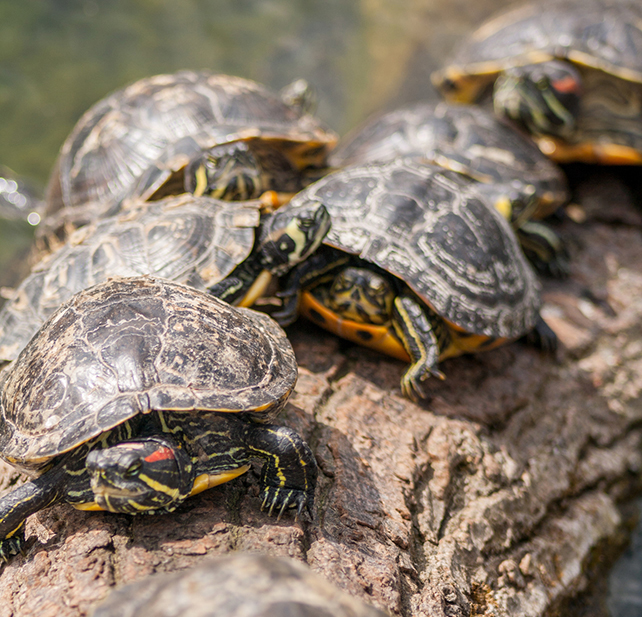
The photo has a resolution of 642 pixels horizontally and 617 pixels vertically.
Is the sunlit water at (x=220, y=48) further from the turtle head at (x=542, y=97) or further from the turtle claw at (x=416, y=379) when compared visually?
the turtle claw at (x=416, y=379)

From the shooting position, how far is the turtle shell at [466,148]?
15.2 ft

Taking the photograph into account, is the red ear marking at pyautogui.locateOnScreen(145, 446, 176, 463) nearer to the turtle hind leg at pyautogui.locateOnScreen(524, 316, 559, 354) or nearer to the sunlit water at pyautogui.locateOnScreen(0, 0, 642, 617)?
the turtle hind leg at pyautogui.locateOnScreen(524, 316, 559, 354)

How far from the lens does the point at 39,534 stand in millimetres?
2121

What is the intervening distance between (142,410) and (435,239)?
1966 mm

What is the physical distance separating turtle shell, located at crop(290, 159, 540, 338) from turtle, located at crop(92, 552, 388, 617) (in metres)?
1.87

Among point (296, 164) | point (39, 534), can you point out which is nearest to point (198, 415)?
point (39, 534)

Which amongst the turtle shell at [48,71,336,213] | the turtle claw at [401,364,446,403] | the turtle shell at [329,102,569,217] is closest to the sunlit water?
the turtle shell at [48,71,336,213]

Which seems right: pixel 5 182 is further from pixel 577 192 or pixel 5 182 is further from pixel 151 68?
pixel 577 192

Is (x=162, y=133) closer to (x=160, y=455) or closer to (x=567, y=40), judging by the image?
(x=160, y=455)

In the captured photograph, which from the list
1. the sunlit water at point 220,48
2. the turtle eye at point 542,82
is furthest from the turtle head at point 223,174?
the sunlit water at point 220,48

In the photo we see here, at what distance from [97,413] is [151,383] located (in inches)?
8.0

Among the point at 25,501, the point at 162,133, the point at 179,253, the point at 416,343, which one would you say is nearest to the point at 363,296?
the point at 416,343

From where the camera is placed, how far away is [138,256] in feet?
9.52

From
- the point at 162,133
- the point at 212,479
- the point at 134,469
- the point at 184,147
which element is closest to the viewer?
the point at 134,469
